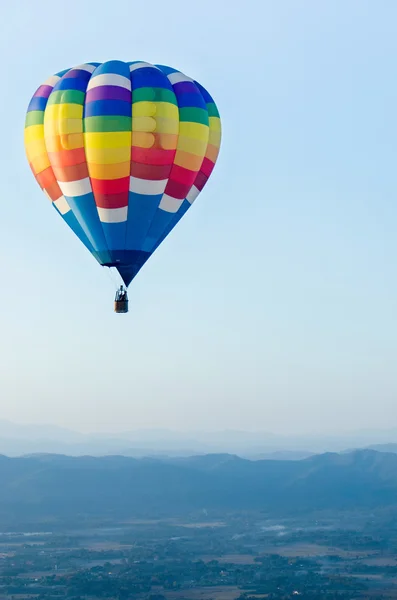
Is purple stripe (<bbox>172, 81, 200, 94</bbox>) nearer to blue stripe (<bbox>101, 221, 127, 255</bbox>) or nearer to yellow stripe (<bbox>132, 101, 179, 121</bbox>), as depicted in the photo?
yellow stripe (<bbox>132, 101, 179, 121</bbox>)

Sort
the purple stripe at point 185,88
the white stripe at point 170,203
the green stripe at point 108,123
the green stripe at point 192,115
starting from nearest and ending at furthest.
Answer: the green stripe at point 108,123, the green stripe at point 192,115, the purple stripe at point 185,88, the white stripe at point 170,203

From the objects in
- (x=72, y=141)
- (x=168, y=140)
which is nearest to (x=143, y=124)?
(x=168, y=140)

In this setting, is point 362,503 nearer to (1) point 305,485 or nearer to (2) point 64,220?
(1) point 305,485

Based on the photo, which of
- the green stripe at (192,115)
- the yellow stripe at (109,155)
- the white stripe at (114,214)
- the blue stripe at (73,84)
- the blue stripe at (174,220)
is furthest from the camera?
the blue stripe at (174,220)

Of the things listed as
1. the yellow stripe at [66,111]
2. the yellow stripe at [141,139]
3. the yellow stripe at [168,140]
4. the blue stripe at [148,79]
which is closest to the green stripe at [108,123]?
the yellow stripe at [141,139]

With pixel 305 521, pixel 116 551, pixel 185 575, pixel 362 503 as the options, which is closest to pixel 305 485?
pixel 362 503

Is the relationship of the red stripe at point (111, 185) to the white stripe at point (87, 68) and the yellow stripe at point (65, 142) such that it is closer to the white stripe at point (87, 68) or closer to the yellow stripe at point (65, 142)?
the yellow stripe at point (65, 142)
